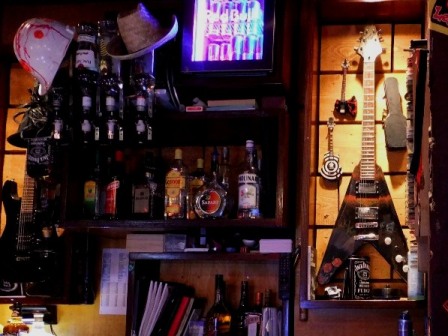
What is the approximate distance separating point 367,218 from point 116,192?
1.05 m

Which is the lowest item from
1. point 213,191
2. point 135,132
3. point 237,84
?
point 213,191

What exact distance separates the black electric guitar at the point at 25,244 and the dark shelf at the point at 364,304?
1.17 meters

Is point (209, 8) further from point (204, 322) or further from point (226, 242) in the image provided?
point (204, 322)

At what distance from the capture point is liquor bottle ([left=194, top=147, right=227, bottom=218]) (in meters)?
3.29

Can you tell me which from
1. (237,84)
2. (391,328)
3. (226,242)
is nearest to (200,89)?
(237,84)

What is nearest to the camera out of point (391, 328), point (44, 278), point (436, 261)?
point (436, 261)

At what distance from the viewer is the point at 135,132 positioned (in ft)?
11.0

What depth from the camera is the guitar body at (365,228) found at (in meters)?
3.23

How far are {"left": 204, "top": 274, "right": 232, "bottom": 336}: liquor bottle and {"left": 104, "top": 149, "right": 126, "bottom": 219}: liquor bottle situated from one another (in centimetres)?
50

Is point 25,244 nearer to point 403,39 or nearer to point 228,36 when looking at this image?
point 228,36

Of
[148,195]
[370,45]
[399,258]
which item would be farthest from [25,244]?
[370,45]

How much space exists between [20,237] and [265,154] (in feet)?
3.69

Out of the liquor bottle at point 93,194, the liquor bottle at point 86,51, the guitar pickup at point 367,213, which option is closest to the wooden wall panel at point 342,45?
the guitar pickup at point 367,213

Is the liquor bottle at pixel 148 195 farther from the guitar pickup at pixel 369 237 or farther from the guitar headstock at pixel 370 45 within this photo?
the guitar headstock at pixel 370 45
